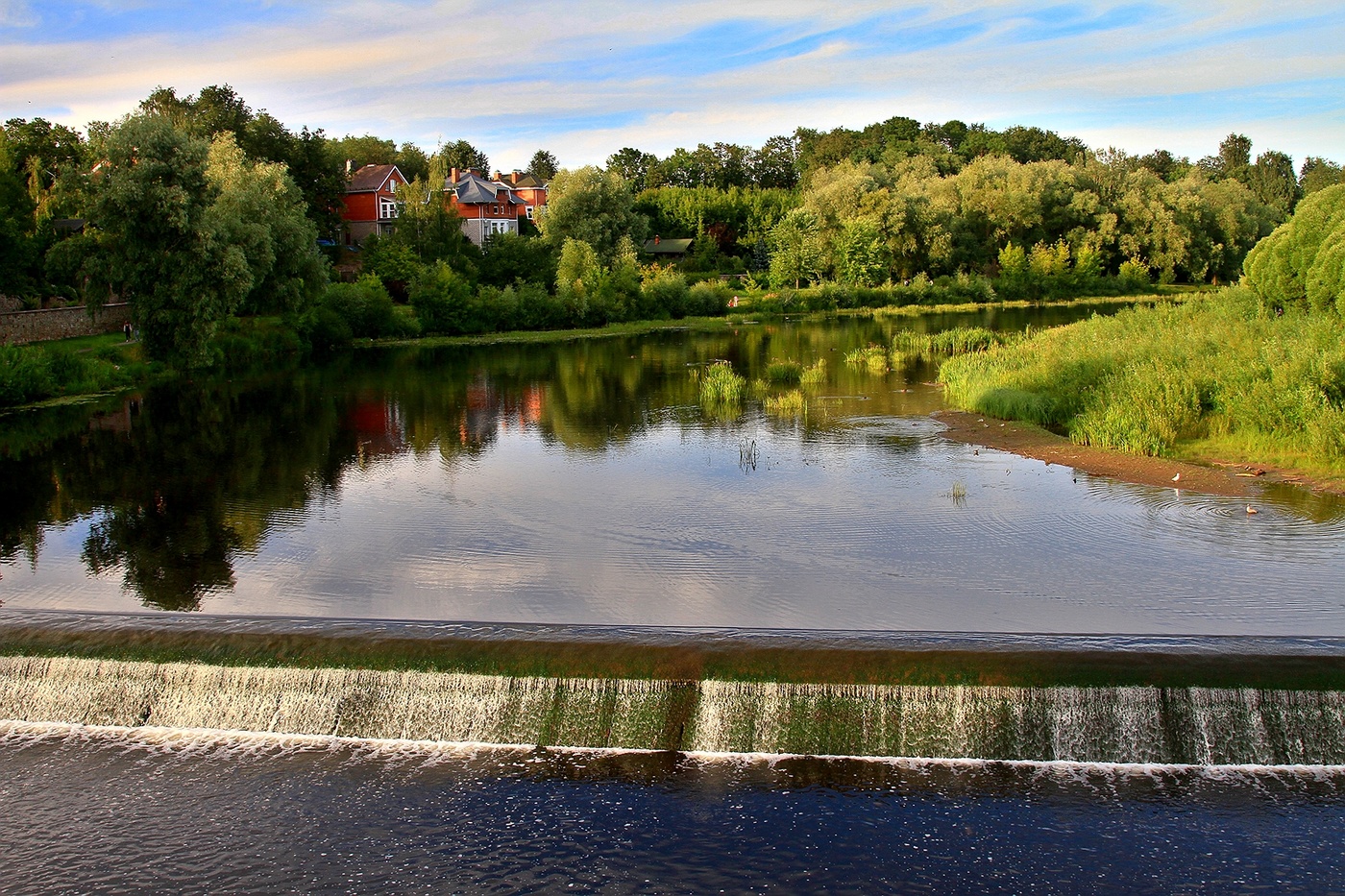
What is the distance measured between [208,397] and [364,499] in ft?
53.7

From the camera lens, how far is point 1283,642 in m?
10.3

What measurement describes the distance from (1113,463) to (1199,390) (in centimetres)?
307

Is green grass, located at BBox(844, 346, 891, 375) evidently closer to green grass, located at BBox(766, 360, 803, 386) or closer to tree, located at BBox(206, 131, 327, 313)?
green grass, located at BBox(766, 360, 803, 386)

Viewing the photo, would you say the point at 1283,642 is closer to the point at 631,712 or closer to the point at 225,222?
the point at 631,712

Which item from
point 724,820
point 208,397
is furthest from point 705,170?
point 724,820

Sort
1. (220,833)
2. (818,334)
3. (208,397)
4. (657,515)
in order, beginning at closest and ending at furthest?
(220,833), (657,515), (208,397), (818,334)

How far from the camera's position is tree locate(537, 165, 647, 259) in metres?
66.2

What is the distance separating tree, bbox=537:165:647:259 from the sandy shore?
44768 millimetres

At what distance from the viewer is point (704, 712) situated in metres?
10.1

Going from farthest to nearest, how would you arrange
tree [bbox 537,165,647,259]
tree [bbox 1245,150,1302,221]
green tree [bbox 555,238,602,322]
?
1. tree [bbox 1245,150,1302,221]
2. tree [bbox 537,165,647,259]
3. green tree [bbox 555,238,602,322]

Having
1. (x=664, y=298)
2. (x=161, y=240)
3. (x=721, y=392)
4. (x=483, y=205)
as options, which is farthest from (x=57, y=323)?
(x=483, y=205)

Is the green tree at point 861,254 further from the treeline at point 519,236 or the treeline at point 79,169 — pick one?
the treeline at point 79,169

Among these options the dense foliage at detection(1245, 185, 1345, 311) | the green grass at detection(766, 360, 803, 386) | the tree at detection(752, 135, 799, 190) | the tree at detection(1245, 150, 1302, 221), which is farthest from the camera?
the tree at detection(752, 135, 799, 190)

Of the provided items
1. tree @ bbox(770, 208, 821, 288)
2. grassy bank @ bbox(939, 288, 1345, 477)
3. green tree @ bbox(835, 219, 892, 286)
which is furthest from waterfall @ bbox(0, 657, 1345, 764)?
tree @ bbox(770, 208, 821, 288)
